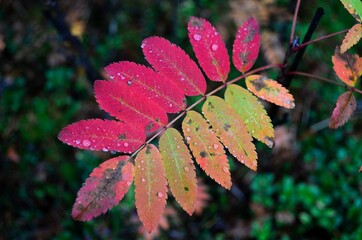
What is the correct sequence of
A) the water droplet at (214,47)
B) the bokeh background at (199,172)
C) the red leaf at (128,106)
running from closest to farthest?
the red leaf at (128,106)
the water droplet at (214,47)
the bokeh background at (199,172)

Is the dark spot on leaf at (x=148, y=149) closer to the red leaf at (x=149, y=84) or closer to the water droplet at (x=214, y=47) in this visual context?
the red leaf at (x=149, y=84)

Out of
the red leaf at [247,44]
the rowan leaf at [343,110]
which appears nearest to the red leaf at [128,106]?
the red leaf at [247,44]

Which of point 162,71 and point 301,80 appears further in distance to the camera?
point 301,80

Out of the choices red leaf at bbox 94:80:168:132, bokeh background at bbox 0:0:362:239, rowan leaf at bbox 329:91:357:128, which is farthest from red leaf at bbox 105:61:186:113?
bokeh background at bbox 0:0:362:239

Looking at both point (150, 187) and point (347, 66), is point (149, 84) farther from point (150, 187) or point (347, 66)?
point (347, 66)

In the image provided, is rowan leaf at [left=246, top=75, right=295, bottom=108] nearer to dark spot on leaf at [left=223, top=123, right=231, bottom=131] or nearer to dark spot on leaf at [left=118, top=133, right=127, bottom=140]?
dark spot on leaf at [left=223, top=123, right=231, bottom=131]

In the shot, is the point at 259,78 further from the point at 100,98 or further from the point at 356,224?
the point at 356,224

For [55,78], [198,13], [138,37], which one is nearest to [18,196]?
[55,78]
